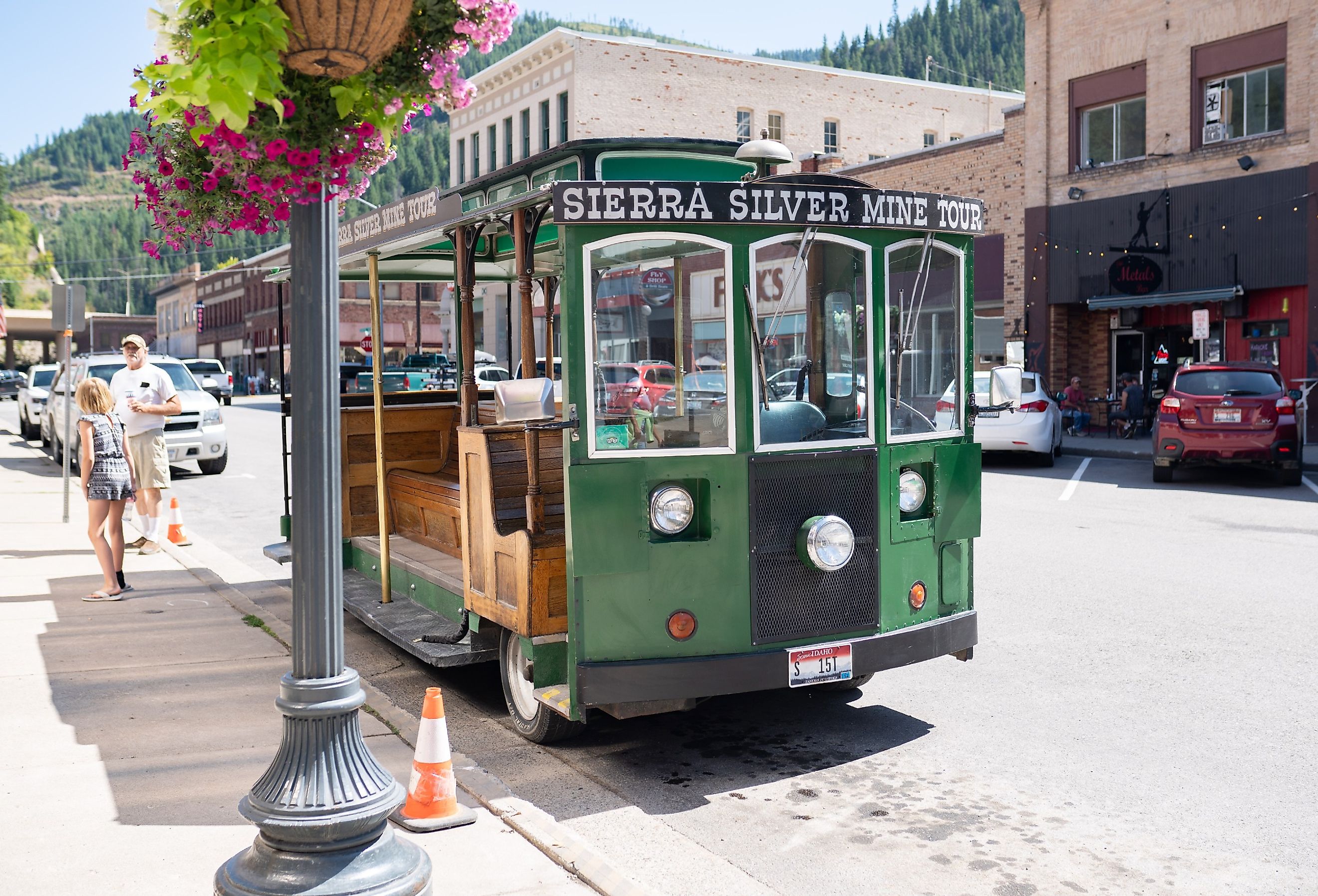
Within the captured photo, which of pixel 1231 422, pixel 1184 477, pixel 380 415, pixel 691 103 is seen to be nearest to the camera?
pixel 380 415

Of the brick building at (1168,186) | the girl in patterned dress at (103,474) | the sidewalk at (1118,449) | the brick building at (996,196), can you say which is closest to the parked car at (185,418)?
the girl in patterned dress at (103,474)

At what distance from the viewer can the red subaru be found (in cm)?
1591

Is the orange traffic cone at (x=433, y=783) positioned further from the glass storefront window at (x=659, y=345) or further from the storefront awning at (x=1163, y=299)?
the storefront awning at (x=1163, y=299)

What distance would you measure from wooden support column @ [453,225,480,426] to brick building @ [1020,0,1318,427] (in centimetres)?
2130

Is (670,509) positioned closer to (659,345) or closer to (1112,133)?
(659,345)

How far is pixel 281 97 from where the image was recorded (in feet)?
10.7

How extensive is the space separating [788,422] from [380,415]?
3.46 m

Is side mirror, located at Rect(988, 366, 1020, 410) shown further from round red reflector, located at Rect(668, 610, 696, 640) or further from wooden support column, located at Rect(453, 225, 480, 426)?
wooden support column, located at Rect(453, 225, 480, 426)

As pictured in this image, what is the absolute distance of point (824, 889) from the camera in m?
4.12

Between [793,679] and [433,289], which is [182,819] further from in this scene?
[433,289]

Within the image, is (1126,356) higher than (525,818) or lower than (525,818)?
higher

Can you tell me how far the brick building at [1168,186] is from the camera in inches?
926

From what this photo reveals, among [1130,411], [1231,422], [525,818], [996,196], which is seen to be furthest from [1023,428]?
[525,818]

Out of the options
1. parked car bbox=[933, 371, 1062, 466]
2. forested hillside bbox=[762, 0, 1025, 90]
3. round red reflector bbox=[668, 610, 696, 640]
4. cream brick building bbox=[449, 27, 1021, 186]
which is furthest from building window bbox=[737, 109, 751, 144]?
forested hillside bbox=[762, 0, 1025, 90]
